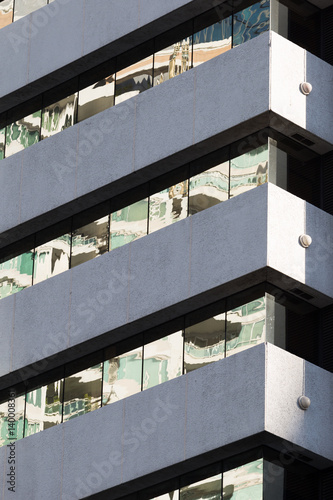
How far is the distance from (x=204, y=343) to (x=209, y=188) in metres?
3.58

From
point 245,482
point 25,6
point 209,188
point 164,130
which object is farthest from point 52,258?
point 245,482

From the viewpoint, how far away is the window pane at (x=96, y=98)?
39.3m

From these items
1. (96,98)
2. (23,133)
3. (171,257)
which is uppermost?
(23,133)

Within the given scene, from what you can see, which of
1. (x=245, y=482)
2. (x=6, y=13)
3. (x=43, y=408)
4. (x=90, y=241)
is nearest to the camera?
(x=245, y=482)

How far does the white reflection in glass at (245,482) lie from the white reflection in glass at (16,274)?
8942 mm

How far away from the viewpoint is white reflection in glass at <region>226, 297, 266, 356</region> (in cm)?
Answer: 3331

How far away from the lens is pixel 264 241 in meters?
33.4

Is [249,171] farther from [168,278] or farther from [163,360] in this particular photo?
[163,360]

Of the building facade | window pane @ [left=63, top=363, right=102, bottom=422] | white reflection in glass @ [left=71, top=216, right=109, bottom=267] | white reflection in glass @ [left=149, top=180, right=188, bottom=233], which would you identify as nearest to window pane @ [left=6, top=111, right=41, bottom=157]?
A: the building facade

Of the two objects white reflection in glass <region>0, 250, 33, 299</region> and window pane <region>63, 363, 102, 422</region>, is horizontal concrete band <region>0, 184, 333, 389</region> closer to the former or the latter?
window pane <region>63, 363, 102, 422</region>

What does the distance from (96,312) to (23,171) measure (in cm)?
530

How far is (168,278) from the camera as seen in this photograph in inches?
1385

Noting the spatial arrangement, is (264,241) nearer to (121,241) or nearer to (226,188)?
(226,188)

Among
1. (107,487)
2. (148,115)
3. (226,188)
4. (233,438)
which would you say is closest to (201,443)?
(233,438)
